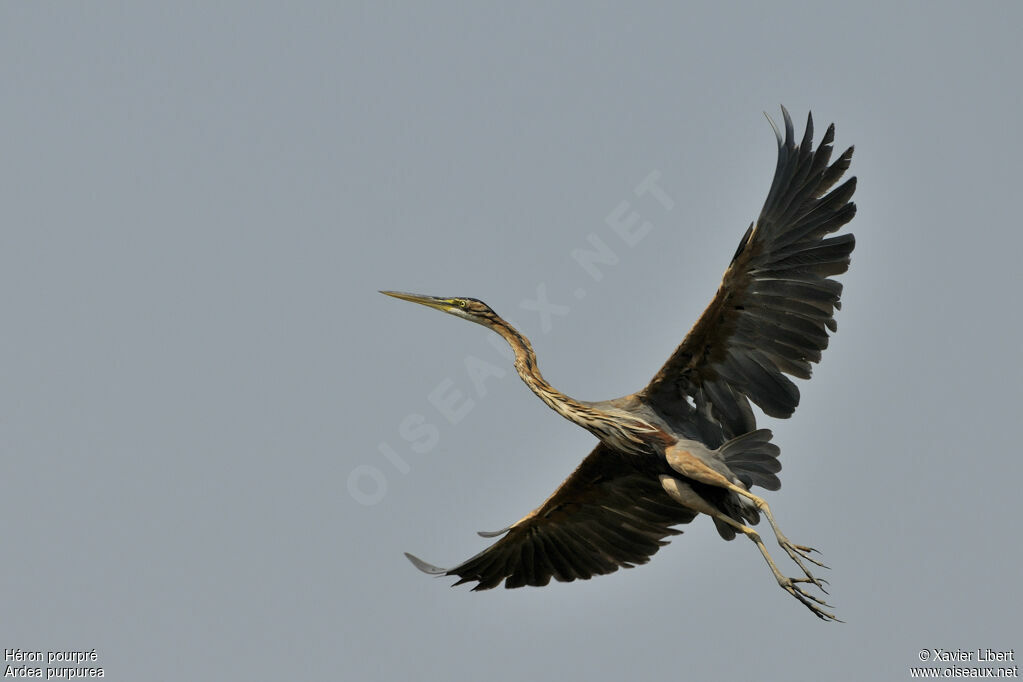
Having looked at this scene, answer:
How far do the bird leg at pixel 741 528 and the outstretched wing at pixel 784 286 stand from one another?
3.20 feet

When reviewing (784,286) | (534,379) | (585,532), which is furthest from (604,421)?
(585,532)

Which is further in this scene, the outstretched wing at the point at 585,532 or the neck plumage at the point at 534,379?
the outstretched wing at the point at 585,532

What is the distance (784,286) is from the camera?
14.1 m

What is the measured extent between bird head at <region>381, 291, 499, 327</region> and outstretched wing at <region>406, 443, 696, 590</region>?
1616mm

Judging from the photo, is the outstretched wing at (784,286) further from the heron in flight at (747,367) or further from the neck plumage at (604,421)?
the neck plumage at (604,421)

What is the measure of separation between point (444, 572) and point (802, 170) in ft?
16.8

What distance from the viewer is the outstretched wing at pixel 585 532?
15844 mm

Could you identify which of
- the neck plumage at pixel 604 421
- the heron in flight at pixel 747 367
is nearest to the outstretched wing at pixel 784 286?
the heron in flight at pixel 747 367

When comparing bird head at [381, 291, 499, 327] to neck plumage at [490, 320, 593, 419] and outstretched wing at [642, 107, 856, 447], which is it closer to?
neck plumage at [490, 320, 593, 419]

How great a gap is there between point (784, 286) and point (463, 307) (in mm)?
3211

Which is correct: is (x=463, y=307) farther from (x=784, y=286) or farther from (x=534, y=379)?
(x=784, y=286)

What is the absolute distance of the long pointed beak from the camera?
51.9 ft

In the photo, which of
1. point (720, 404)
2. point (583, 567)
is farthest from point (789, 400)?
point (583, 567)

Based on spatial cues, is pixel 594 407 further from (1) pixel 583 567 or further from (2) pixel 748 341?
(1) pixel 583 567
